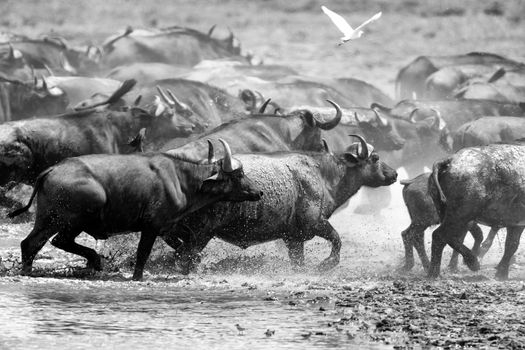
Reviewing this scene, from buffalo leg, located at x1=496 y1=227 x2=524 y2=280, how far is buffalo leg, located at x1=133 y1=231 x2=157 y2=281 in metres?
3.56

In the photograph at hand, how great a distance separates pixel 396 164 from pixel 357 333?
10947 mm

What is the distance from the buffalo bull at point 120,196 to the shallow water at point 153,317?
0.55 m

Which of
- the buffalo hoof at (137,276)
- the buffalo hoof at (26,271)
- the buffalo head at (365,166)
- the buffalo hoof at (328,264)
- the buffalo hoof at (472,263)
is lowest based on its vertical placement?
the buffalo hoof at (26,271)

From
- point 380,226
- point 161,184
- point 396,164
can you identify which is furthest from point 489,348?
point 396,164

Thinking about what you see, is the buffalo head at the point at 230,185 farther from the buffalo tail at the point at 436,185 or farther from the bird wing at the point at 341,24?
the bird wing at the point at 341,24

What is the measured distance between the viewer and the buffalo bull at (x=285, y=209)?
13.5 meters

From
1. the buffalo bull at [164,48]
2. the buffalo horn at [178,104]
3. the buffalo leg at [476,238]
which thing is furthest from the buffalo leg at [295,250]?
the buffalo bull at [164,48]

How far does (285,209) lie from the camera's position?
45.8ft

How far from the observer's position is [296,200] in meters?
14.1

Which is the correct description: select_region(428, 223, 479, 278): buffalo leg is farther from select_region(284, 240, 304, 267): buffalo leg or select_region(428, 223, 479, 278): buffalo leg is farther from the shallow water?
the shallow water

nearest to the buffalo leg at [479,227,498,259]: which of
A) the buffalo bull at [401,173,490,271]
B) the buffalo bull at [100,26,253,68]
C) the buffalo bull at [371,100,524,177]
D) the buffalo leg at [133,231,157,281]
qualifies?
the buffalo bull at [401,173,490,271]

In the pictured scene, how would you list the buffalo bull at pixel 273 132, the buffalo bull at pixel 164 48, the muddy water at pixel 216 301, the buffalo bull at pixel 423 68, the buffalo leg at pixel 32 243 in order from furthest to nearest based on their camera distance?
1. the buffalo bull at pixel 164 48
2. the buffalo bull at pixel 423 68
3. the buffalo bull at pixel 273 132
4. the buffalo leg at pixel 32 243
5. the muddy water at pixel 216 301

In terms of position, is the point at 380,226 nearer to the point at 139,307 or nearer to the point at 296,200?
the point at 296,200

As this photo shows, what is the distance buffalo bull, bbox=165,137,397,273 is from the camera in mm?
13477
